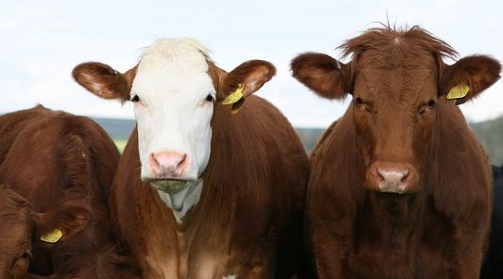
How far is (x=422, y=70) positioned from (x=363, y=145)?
28.0 inches

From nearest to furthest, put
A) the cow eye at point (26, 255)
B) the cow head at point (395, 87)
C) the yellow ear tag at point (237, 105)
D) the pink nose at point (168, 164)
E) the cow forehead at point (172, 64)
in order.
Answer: the pink nose at point (168, 164), the cow head at point (395, 87), the cow forehead at point (172, 64), the cow eye at point (26, 255), the yellow ear tag at point (237, 105)

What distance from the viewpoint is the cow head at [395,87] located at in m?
7.79

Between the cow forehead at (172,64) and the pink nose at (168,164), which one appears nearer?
the pink nose at (168,164)

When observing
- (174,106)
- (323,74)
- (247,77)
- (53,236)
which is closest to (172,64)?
(174,106)

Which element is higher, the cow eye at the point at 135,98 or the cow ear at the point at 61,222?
the cow eye at the point at 135,98

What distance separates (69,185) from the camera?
9.52m

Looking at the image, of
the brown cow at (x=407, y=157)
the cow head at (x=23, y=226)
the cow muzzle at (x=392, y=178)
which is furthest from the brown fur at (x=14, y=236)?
the cow muzzle at (x=392, y=178)

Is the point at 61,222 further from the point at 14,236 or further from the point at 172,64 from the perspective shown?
the point at 172,64

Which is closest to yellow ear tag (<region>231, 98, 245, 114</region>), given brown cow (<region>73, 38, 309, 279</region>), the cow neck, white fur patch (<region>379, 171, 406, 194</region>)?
brown cow (<region>73, 38, 309, 279</region>)

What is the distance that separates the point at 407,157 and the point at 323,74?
3.94 feet

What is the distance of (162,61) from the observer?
8320mm

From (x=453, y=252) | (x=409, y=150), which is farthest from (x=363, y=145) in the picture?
(x=453, y=252)

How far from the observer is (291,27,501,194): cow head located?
779 centimetres

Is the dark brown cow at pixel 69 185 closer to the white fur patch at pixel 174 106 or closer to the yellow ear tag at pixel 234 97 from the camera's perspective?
the white fur patch at pixel 174 106
